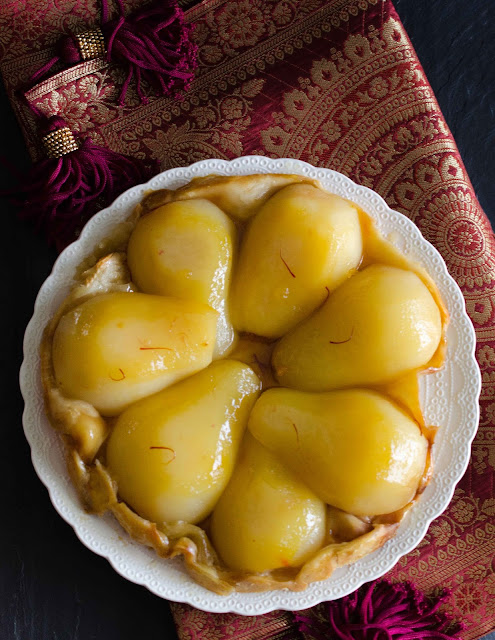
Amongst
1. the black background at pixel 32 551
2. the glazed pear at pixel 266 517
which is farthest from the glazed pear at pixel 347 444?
the black background at pixel 32 551

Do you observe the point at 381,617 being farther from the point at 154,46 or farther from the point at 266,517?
the point at 154,46

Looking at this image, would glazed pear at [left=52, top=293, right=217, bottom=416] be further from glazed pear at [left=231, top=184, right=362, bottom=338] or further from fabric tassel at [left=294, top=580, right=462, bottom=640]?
fabric tassel at [left=294, top=580, right=462, bottom=640]

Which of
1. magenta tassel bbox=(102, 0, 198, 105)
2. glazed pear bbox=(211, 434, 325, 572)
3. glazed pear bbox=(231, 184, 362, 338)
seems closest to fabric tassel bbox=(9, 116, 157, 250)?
magenta tassel bbox=(102, 0, 198, 105)

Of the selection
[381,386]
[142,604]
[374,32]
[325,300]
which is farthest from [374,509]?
[374,32]

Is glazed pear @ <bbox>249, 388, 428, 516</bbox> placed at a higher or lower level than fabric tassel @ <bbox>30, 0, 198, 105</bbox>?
lower

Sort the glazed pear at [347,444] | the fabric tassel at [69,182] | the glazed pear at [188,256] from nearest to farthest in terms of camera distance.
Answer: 1. the glazed pear at [347,444]
2. the glazed pear at [188,256]
3. the fabric tassel at [69,182]

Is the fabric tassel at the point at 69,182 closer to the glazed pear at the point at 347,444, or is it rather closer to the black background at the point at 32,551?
the black background at the point at 32,551
